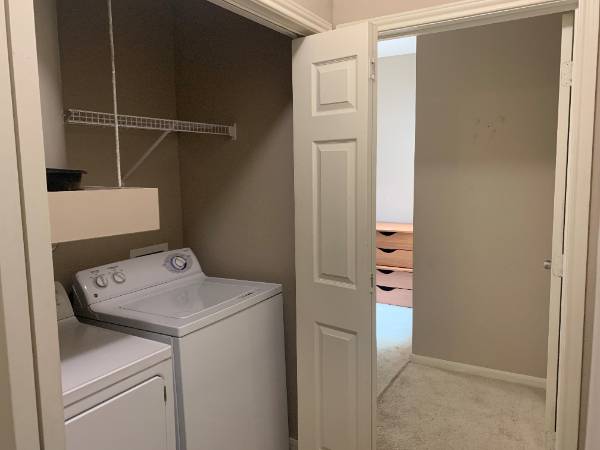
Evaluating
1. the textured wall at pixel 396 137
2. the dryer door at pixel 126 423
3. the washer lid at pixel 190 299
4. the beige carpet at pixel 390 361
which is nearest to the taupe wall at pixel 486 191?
the beige carpet at pixel 390 361

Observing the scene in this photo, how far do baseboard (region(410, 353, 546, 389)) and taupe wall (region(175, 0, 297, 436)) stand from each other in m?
1.44

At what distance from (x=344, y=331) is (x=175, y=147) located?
4.45 feet

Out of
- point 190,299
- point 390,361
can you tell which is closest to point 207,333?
point 190,299

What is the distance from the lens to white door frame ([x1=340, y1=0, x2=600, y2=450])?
1566 millimetres

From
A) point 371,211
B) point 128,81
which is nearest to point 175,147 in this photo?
point 128,81

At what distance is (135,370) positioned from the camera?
4.95 feet

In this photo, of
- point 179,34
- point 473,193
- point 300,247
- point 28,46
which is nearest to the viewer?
point 28,46

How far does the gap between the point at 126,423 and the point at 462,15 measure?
1.84 meters

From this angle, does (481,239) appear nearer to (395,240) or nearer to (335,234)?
(335,234)

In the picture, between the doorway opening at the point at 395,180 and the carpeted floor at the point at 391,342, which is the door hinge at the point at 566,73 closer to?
the carpeted floor at the point at 391,342

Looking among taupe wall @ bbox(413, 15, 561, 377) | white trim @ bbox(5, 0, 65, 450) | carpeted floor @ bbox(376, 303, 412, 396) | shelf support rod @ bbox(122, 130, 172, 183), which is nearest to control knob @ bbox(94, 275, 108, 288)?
shelf support rod @ bbox(122, 130, 172, 183)

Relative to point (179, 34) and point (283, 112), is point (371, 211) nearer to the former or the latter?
point (283, 112)

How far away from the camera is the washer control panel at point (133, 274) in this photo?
6.45 ft

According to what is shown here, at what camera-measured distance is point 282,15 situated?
5.69 ft
